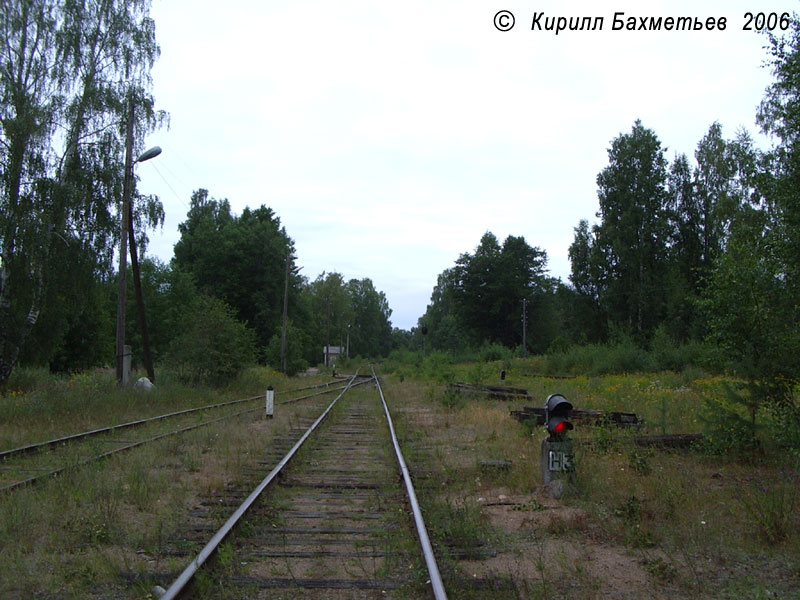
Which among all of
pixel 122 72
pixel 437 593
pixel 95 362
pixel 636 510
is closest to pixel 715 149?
pixel 122 72

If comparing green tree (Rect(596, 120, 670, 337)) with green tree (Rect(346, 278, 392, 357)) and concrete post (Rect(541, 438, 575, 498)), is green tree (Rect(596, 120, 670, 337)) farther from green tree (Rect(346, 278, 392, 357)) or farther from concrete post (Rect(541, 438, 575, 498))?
green tree (Rect(346, 278, 392, 357))

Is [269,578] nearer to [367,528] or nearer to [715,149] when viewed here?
[367,528]

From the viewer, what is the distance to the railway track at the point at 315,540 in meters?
4.38

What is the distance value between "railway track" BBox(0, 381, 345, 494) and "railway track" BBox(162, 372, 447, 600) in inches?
97.0

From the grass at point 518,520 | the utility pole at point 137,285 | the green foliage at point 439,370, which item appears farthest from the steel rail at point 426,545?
the green foliage at point 439,370

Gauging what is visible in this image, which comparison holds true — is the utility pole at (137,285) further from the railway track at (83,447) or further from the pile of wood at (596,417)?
the pile of wood at (596,417)

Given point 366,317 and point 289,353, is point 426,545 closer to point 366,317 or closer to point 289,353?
point 289,353

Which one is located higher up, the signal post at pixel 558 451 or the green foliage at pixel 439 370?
the signal post at pixel 558 451

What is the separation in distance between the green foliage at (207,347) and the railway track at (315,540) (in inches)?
616

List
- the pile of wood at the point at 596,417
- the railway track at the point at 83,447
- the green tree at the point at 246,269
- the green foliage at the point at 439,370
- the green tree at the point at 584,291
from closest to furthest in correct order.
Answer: the railway track at the point at 83,447, the pile of wood at the point at 596,417, the green foliage at the point at 439,370, the green tree at the point at 584,291, the green tree at the point at 246,269

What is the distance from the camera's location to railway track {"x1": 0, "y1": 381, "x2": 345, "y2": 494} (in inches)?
333

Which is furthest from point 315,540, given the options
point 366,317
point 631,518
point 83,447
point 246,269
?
point 366,317

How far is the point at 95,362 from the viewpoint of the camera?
50.3 metres

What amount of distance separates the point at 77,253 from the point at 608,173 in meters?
38.4
